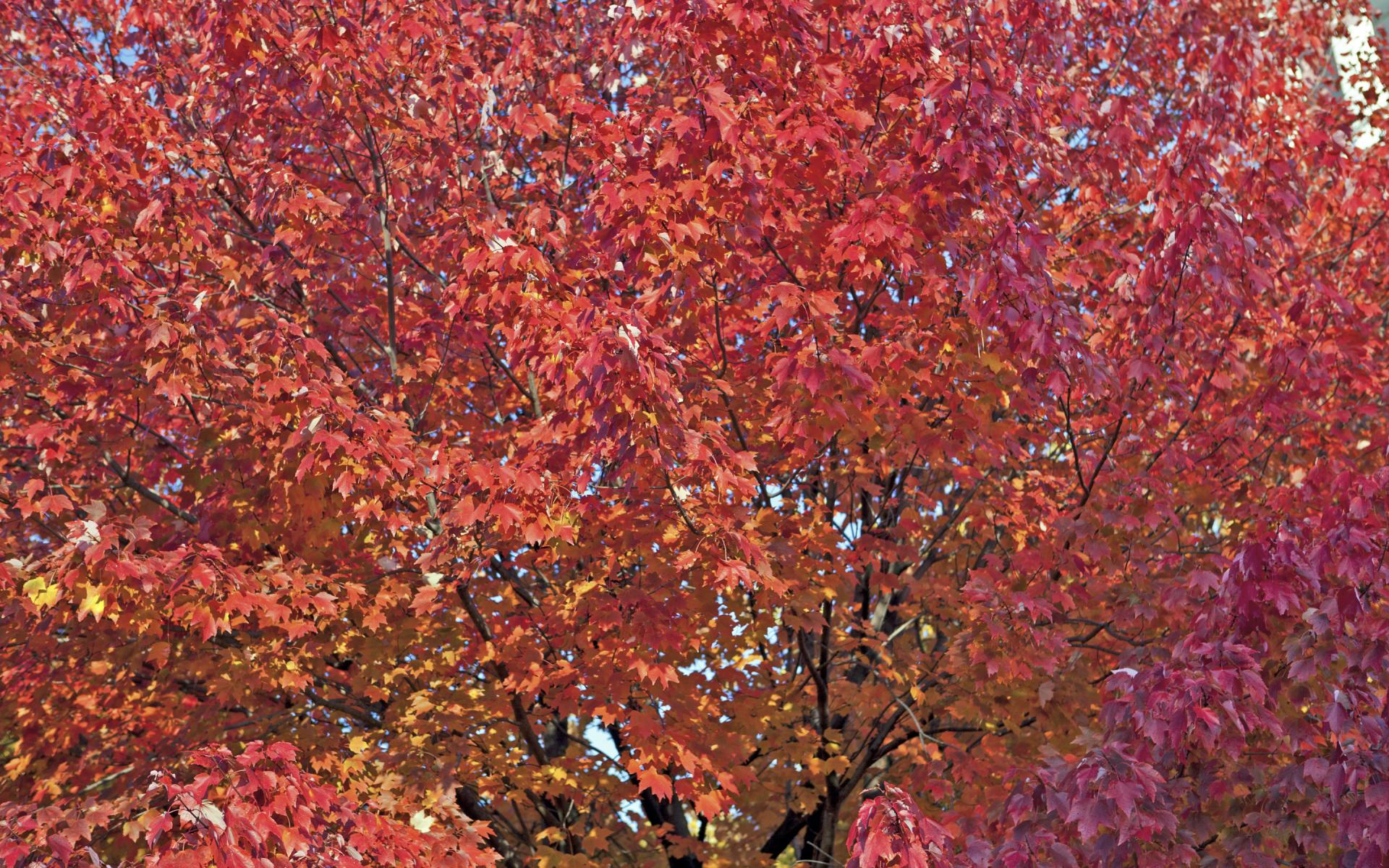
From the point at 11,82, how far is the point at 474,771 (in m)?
A: 9.77

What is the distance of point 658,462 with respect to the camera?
6.38m

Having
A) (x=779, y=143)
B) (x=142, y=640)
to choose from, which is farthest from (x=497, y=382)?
(x=779, y=143)

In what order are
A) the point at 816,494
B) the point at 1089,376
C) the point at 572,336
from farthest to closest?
the point at 816,494
the point at 1089,376
the point at 572,336

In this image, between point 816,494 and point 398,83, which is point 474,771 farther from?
point 398,83

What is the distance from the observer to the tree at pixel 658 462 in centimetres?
610

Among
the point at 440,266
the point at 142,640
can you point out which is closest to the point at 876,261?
the point at 440,266

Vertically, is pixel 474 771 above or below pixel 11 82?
below

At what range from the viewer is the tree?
6.10m

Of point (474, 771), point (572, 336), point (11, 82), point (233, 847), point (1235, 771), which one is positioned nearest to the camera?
point (233, 847)

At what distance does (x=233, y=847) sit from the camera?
5215 mm

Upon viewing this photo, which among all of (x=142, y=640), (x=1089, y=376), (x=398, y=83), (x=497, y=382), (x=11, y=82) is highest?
(x=11, y=82)

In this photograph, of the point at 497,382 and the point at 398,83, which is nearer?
the point at 398,83

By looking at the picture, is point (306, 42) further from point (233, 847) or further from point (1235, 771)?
point (1235, 771)

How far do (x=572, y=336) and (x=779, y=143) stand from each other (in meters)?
1.72
